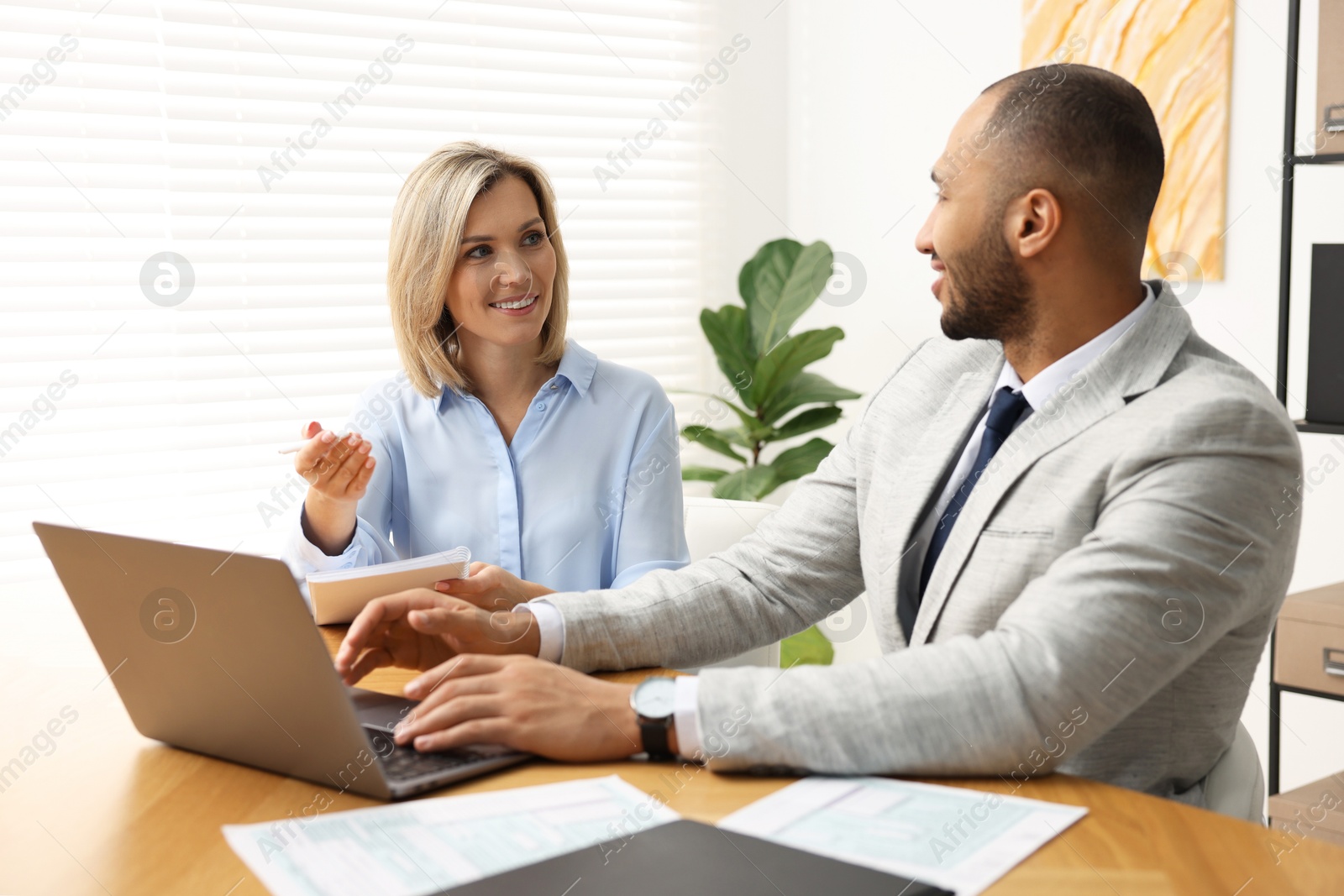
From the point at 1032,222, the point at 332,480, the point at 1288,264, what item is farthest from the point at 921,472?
the point at 1288,264

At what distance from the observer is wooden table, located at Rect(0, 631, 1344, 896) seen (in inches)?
31.9

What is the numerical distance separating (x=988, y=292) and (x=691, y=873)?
2.86 feet

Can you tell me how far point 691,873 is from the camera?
81 cm

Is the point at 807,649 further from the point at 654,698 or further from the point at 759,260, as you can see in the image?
the point at 654,698

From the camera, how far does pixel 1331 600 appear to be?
78.2 inches

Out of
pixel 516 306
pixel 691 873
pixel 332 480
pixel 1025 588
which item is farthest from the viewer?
pixel 516 306

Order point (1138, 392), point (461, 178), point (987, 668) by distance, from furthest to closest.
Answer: point (461, 178) → point (1138, 392) → point (987, 668)

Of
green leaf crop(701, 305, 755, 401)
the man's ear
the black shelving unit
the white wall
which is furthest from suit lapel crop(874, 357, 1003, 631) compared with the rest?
green leaf crop(701, 305, 755, 401)

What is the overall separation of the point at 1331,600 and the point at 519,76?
2.53 meters

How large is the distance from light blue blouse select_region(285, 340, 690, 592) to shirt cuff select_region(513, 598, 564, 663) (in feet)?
2.29

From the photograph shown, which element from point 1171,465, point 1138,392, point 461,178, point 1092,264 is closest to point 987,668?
point 1171,465

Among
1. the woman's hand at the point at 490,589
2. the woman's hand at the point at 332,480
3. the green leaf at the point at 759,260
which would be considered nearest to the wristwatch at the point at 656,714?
the woman's hand at the point at 490,589

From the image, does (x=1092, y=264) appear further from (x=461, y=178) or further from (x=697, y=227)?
(x=697, y=227)

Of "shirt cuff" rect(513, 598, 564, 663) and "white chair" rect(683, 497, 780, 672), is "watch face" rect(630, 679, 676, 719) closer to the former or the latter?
"shirt cuff" rect(513, 598, 564, 663)
